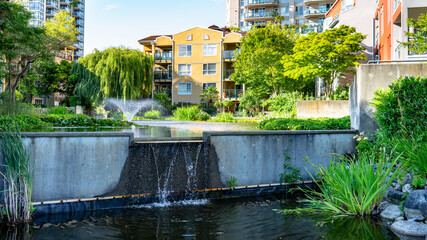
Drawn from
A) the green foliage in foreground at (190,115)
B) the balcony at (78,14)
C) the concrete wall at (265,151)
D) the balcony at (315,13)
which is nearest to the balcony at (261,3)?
the balcony at (315,13)

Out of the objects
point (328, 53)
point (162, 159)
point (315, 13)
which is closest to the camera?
point (162, 159)

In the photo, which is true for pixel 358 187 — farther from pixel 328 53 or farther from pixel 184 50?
pixel 184 50

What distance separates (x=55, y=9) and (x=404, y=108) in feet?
317

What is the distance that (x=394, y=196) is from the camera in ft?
23.3

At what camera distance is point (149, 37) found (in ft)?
170

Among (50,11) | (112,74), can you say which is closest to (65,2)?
(50,11)

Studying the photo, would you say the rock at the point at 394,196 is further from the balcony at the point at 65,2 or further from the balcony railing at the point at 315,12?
the balcony at the point at 65,2

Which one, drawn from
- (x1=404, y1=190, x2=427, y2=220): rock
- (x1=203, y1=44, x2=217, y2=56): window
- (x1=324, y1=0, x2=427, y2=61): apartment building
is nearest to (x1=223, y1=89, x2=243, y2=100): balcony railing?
(x1=203, y1=44, x2=217, y2=56): window

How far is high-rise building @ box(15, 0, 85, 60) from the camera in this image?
8338cm

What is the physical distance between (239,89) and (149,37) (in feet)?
56.8

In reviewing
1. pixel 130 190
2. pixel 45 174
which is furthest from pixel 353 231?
pixel 45 174

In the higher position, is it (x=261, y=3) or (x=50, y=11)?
(x=50, y=11)

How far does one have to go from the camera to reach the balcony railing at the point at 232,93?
143ft

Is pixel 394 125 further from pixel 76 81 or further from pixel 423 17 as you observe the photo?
pixel 76 81
